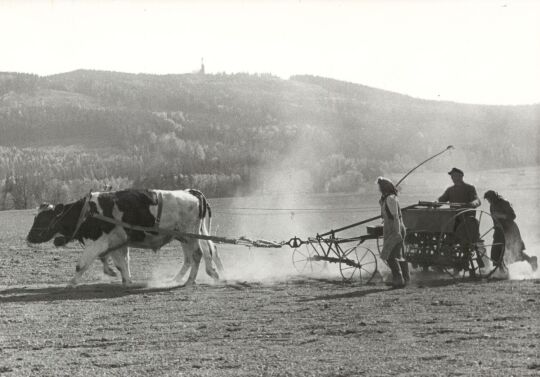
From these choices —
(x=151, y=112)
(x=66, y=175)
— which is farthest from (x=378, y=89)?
(x=66, y=175)

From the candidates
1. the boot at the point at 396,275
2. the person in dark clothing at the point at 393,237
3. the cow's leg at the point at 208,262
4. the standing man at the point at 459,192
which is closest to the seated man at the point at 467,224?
the standing man at the point at 459,192

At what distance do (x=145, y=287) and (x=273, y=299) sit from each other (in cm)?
327

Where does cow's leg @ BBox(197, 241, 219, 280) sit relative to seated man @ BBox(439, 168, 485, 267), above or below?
below

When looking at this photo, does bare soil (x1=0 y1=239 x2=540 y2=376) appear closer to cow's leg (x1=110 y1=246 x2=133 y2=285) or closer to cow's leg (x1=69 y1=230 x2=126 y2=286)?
cow's leg (x1=110 y1=246 x2=133 y2=285)

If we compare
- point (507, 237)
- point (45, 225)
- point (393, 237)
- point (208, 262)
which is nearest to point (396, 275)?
point (393, 237)

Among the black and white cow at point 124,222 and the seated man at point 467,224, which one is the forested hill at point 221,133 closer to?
the black and white cow at point 124,222

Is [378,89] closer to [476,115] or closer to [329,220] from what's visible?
[476,115]

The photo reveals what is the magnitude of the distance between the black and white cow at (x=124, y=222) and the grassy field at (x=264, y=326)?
0.62 meters

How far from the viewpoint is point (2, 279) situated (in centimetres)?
1720

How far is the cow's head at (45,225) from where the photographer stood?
16.3 m

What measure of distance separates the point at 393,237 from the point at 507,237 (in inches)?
108

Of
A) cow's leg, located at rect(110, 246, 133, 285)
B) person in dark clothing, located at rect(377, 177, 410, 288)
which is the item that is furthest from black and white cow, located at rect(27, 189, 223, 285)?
person in dark clothing, located at rect(377, 177, 410, 288)

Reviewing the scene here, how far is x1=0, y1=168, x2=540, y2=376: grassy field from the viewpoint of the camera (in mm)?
8242

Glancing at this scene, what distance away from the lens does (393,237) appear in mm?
14344
